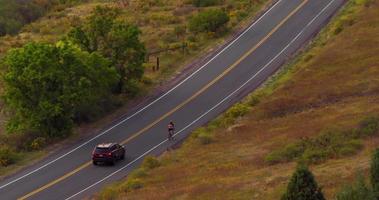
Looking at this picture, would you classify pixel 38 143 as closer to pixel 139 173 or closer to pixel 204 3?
pixel 139 173

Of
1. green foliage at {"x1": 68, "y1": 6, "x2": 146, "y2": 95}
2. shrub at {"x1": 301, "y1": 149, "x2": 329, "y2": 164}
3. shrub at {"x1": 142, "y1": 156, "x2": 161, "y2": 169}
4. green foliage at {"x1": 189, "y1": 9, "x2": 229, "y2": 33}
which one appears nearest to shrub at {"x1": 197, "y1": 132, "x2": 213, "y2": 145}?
shrub at {"x1": 142, "y1": 156, "x2": 161, "y2": 169}

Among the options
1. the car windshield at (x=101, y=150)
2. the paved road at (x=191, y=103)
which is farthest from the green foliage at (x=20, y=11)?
the car windshield at (x=101, y=150)

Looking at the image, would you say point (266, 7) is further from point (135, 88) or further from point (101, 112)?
point (101, 112)

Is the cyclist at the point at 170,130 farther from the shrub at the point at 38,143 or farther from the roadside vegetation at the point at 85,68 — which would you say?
the shrub at the point at 38,143

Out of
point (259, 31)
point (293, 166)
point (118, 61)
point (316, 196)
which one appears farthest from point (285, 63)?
point (316, 196)

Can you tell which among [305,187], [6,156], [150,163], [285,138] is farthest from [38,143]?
[305,187]

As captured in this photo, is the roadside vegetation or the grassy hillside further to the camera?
the roadside vegetation

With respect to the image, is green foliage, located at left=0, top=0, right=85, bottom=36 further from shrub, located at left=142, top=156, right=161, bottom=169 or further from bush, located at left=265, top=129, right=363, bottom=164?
bush, located at left=265, top=129, right=363, bottom=164
